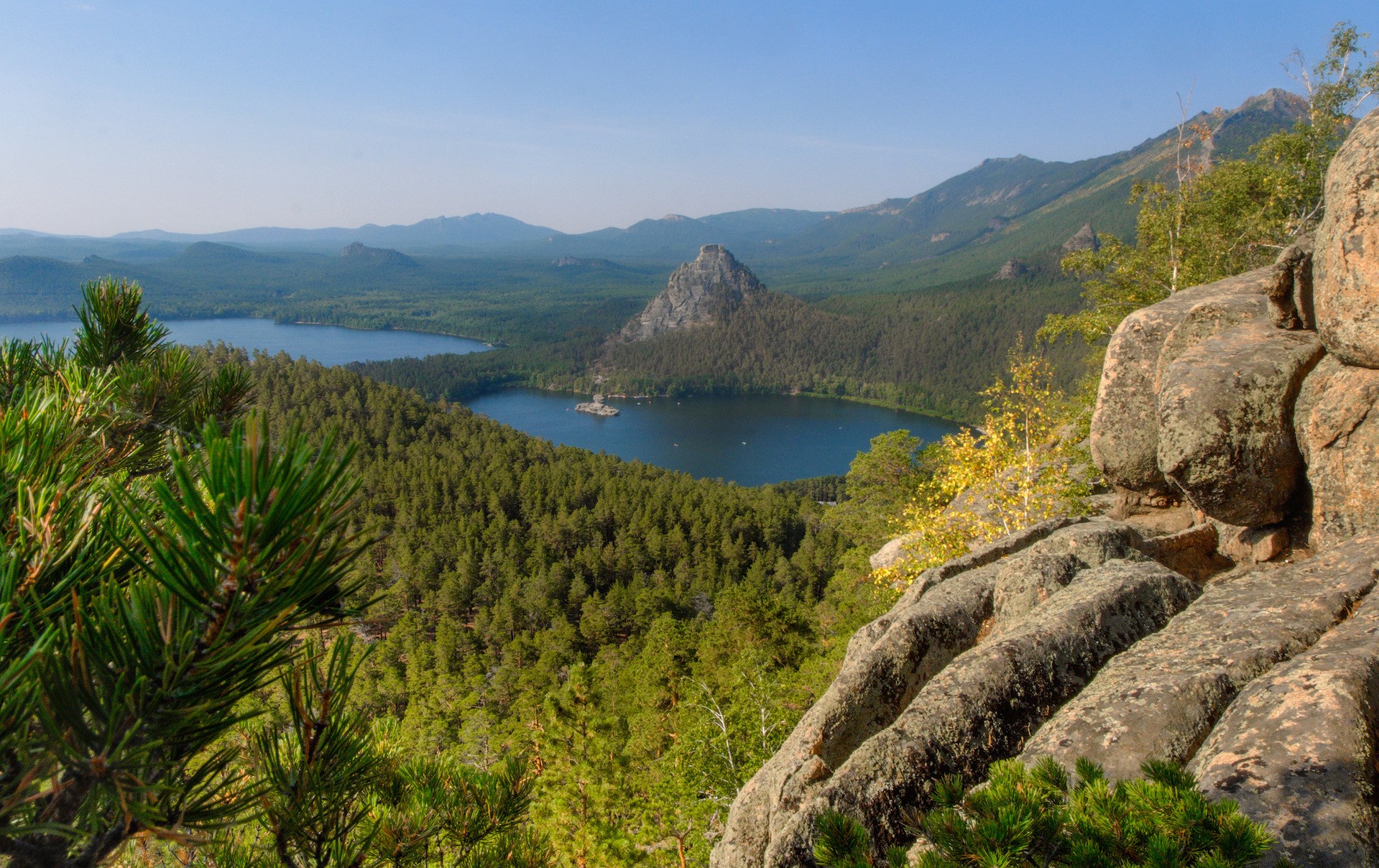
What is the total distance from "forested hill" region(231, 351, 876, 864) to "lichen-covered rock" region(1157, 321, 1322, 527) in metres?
7.18

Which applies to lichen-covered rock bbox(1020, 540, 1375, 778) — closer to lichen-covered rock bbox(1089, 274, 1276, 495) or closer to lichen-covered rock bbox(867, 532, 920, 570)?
lichen-covered rock bbox(1089, 274, 1276, 495)

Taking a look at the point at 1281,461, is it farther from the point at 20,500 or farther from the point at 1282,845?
the point at 20,500

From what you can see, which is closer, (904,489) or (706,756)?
(706,756)

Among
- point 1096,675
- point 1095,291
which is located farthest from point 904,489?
point 1096,675

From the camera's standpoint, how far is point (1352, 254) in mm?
6293

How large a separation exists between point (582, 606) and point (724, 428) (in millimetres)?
88055

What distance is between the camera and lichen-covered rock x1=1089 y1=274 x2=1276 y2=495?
880cm

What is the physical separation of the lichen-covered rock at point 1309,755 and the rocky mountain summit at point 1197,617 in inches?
0.5

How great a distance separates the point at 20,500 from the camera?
1.63 metres

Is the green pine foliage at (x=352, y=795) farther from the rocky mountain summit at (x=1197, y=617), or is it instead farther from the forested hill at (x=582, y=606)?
the rocky mountain summit at (x=1197, y=617)

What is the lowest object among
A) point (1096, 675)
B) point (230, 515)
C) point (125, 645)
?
point (1096, 675)

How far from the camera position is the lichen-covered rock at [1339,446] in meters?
6.49

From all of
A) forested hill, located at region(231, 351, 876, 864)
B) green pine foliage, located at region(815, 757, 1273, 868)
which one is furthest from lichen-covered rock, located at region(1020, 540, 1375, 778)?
forested hill, located at region(231, 351, 876, 864)

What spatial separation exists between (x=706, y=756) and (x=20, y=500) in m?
11.3
